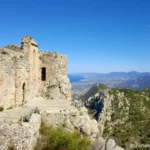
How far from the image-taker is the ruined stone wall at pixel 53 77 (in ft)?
112

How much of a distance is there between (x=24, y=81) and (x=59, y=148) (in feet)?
33.8

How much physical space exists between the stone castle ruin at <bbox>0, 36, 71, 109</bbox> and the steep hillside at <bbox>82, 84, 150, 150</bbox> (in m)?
45.2

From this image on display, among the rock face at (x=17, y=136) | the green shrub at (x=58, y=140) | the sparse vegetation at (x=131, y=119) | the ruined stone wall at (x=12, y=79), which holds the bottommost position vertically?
the sparse vegetation at (x=131, y=119)

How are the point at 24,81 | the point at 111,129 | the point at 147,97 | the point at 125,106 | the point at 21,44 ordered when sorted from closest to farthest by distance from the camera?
the point at 24,81 → the point at 21,44 → the point at 111,129 → the point at 125,106 → the point at 147,97

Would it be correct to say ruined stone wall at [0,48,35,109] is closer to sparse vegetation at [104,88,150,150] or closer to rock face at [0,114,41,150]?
rock face at [0,114,41,150]

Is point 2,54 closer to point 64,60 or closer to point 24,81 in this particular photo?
point 24,81

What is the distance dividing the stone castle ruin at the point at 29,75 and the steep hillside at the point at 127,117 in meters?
45.2

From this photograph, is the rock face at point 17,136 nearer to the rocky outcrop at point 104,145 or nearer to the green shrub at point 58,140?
the green shrub at point 58,140

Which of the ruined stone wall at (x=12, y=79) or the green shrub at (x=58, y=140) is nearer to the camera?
the green shrub at (x=58, y=140)

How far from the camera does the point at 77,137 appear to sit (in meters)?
21.4

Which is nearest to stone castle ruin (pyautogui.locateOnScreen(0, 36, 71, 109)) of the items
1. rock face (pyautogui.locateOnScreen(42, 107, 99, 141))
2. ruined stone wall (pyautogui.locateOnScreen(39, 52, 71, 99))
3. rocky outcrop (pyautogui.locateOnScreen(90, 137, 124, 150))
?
ruined stone wall (pyautogui.locateOnScreen(39, 52, 71, 99))

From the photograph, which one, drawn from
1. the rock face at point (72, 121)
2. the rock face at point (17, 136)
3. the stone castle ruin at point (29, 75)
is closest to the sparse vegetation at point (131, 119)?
the stone castle ruin at point (29, 75)

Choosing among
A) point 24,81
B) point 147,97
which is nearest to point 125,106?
point 147,97

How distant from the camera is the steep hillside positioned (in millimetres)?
84625
